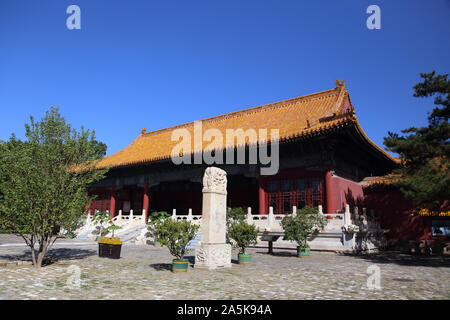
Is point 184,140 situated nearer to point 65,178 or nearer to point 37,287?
point 65,178

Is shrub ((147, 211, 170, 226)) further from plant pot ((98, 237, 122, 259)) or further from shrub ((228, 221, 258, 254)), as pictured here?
shrub ((228, 221, 258, 254))

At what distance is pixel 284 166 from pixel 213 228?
8531 mm

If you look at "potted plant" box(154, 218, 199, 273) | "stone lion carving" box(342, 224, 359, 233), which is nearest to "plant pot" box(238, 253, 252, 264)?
"potted plant" box(154, 218, 199, 273)

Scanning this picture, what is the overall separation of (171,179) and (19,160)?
41.1 feet

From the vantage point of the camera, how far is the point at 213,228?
8.46 metres

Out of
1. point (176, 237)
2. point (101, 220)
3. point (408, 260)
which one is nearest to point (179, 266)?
point (176, 237)

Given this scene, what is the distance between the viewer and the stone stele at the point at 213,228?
836cm

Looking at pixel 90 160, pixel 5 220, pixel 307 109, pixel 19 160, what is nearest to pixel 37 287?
pixel 5 220

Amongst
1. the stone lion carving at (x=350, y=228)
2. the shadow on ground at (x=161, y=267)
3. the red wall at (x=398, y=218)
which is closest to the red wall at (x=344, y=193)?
the red wall at (x=398, y=218)

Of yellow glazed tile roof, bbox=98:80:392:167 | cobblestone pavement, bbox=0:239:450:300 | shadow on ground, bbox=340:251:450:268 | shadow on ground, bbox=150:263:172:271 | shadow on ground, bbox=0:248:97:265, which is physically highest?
yellow glazed tile roof, bbox=98:80:392:167

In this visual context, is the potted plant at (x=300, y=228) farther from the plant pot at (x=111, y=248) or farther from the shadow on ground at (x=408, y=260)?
the plant pot at (x=111, y=248)

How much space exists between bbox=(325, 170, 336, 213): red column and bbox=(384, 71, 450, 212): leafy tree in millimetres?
3653

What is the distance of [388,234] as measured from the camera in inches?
666

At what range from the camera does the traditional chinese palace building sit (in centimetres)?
1486
